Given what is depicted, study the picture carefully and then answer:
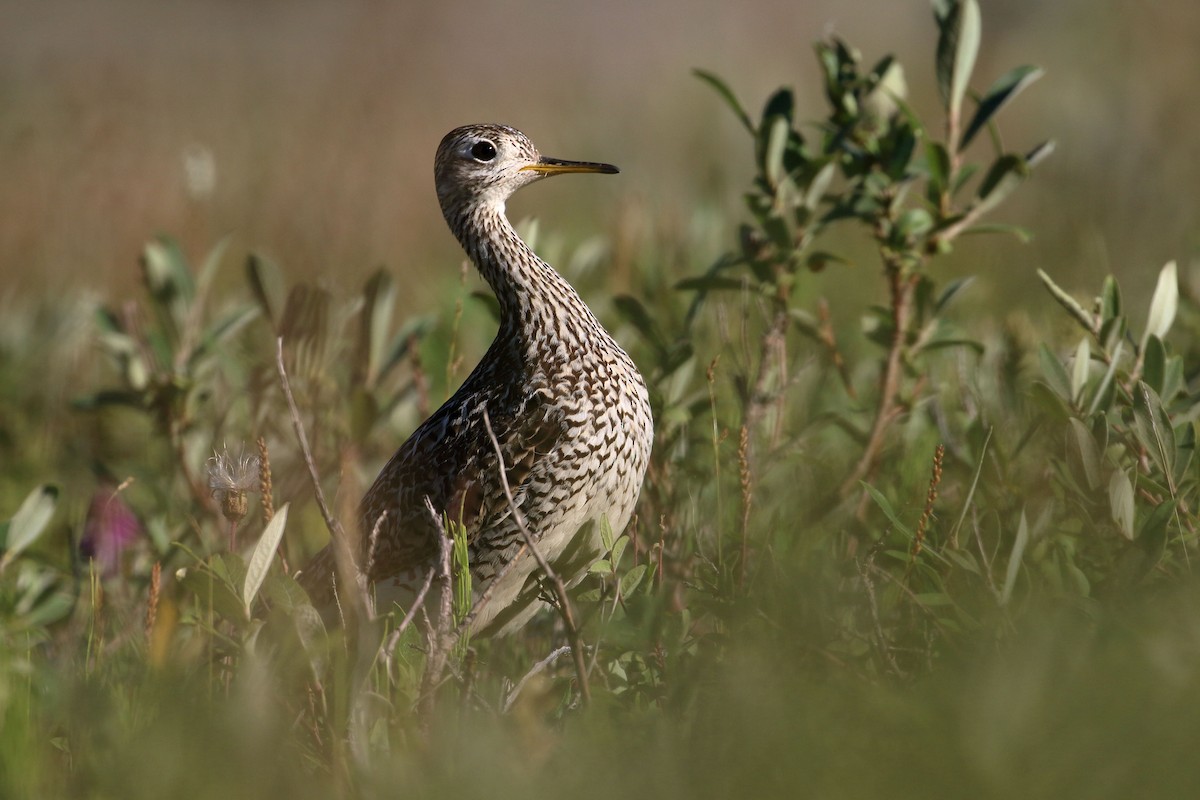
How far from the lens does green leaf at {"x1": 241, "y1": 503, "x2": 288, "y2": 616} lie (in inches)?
120

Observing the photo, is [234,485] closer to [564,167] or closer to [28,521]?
[28,521]

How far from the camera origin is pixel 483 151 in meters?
4.29

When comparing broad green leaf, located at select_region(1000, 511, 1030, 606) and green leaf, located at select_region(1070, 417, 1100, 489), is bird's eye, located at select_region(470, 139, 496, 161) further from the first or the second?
broad green leaf, located at select_region(1000, 511, 1030, 606)

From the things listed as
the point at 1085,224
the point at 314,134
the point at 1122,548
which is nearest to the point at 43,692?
the point at 1122,548

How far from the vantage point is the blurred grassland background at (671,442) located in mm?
2246

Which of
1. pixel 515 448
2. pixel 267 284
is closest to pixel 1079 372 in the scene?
pixel 515 448

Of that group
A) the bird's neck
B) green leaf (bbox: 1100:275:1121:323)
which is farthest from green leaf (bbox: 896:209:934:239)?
the bird's neck

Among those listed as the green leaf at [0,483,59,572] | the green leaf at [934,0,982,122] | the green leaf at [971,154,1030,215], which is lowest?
the green leaf at [0,483,59,572]

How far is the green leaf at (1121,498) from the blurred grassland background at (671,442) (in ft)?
0.28

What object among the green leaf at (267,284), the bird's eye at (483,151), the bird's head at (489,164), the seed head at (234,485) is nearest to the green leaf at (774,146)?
the bird's head at (489,164)

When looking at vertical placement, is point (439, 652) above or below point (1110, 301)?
below

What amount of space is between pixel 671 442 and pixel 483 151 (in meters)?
1.16

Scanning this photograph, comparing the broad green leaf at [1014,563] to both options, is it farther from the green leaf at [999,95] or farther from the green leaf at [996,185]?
the green leaf at [999,95]

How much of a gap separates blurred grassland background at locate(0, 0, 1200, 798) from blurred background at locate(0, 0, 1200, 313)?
46 millimetres
